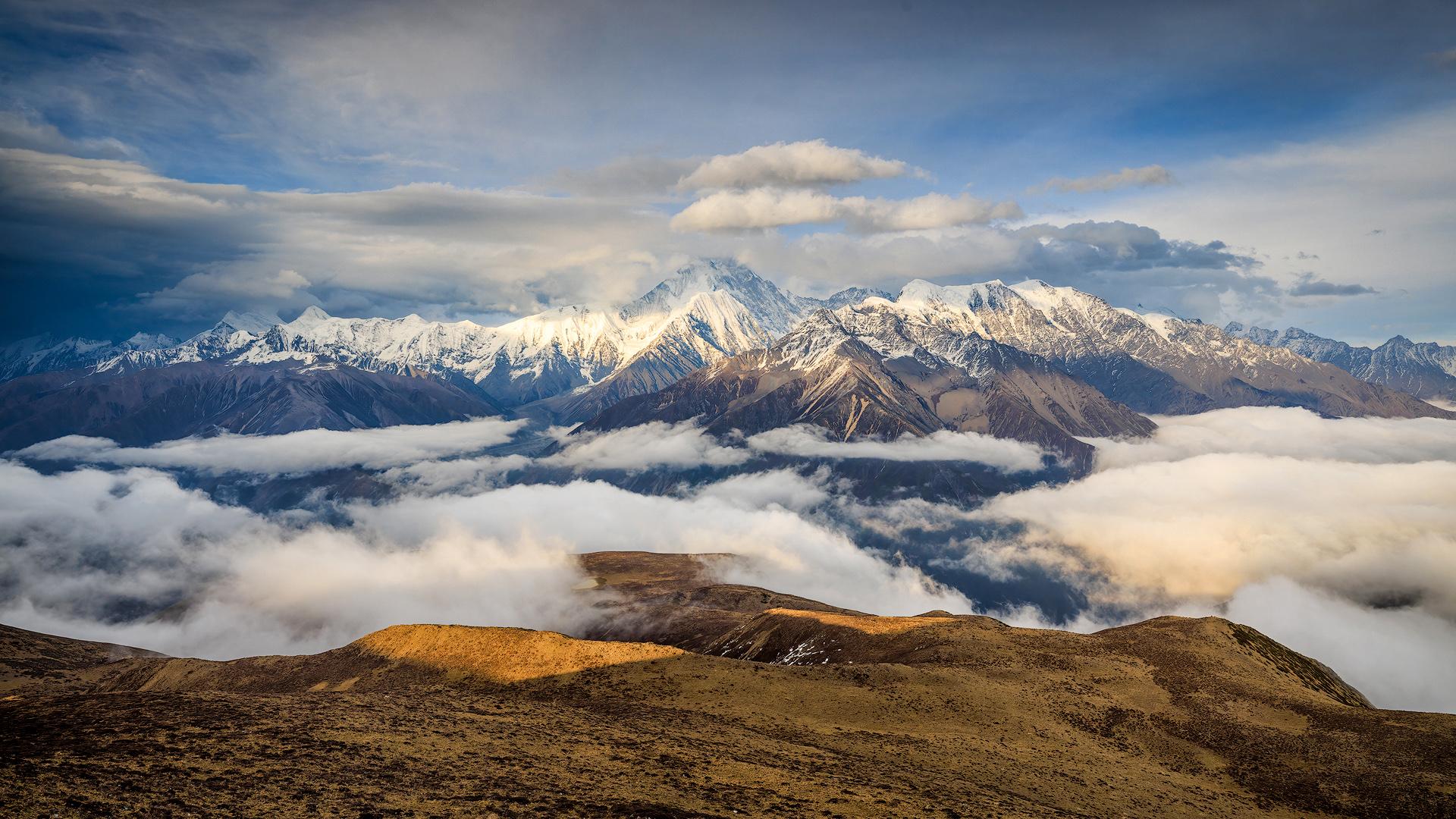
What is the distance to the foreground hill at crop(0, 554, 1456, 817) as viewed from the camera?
43625 millimetres

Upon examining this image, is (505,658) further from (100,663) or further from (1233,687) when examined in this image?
(100,663)

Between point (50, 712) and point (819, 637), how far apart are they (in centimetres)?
9543

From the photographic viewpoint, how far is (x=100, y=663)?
15725cm

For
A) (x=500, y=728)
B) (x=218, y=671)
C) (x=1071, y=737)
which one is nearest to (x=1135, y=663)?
(x=1071, y=737)

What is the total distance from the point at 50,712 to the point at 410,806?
99.6 feet

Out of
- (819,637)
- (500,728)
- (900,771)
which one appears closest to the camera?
(900,771)

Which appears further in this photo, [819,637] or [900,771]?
[819,637]

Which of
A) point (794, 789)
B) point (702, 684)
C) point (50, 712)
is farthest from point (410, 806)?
point (702, 684)

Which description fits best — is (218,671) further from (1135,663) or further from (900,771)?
(1135,663)

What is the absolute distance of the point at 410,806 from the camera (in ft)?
Answer: 135

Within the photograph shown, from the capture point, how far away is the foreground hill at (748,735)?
A: 43625mm

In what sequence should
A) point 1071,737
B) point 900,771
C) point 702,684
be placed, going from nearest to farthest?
1. point 900,771
2. point 1071,737
3. point 702,684

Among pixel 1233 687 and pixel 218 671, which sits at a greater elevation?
pixel 1233 687

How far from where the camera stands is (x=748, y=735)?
2458 inches
